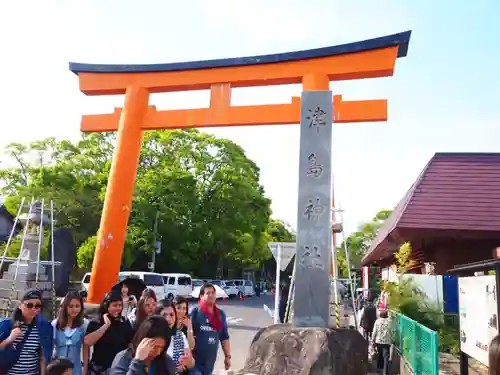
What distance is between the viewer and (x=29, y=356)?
3785mm

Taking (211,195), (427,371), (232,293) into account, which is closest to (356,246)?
(232,293)

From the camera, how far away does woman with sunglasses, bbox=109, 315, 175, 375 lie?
2.55 metres

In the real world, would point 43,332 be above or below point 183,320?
below

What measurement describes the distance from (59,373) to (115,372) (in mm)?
470

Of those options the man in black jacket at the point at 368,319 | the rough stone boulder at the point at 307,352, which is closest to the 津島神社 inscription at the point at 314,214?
the rough stone boulder at the point at 307,352

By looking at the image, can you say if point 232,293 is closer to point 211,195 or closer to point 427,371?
point 211,195

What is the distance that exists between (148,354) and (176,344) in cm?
151

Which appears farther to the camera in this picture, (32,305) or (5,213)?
(5,213)

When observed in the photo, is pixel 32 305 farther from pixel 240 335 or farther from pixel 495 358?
pixel 240 335

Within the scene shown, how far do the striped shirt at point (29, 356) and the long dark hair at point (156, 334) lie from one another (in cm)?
156

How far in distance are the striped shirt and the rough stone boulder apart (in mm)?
2556

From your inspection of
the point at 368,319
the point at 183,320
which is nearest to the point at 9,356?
the point at 183,320

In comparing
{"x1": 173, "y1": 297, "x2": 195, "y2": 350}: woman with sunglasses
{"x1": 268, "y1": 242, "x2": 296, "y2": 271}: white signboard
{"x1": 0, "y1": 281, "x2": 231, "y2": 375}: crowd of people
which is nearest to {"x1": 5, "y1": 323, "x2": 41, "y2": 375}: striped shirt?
{"x1": 0, "y1": 281, "x2": 231, "y2": 375}: crowd of people

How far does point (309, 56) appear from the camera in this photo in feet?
32.3
